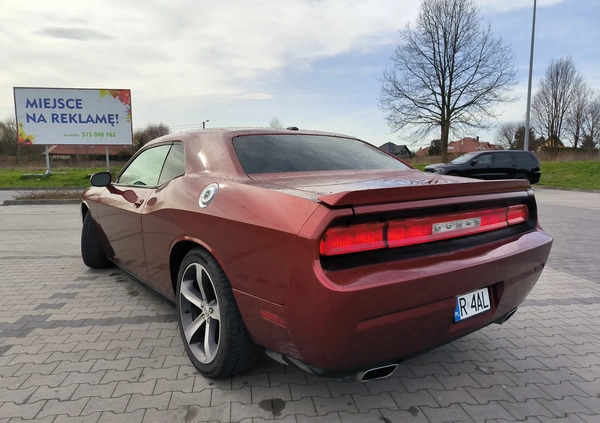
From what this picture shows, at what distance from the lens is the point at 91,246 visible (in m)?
4.83

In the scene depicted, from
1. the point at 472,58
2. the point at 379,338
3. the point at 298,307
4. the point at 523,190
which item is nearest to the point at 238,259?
the point at 298,307

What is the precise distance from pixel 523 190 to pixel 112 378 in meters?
2.77

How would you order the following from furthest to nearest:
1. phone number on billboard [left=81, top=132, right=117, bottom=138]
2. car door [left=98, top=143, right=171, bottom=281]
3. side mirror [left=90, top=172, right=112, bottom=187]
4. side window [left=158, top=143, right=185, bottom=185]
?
phone number on billboard [left=81, top=132, right=117, bottom=138] → side mirror [left=90, top=172, right=112, bottom=187] → car door [left=98, top=143, right=171, bottom=281] → side window [left=158, top=143, right=185, bottom=185]

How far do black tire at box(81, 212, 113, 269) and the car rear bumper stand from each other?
3322mm

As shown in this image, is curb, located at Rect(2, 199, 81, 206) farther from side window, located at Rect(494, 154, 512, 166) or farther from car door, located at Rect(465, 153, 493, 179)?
side window, located at Rect(494, 154, 512, 166)

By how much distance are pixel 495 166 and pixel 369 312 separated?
683 inches

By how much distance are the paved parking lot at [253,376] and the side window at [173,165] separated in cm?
119

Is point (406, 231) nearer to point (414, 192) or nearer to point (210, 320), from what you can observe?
point (414, 192)

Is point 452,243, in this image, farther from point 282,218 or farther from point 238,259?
point 238,259

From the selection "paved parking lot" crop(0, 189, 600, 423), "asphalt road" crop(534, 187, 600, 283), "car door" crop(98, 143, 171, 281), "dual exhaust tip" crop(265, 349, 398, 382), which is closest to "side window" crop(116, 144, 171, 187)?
"car door" crop(98, 143, 171, 281)

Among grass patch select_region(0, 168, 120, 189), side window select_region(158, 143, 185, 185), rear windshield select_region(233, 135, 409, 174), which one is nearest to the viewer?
rear windshield select_region(233, 135, 409, 174)

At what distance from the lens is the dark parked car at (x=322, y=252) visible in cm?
175

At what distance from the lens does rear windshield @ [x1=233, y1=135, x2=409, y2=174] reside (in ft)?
8.59

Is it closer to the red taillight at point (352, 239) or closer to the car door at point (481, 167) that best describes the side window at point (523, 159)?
the car door at point (481, 167)
